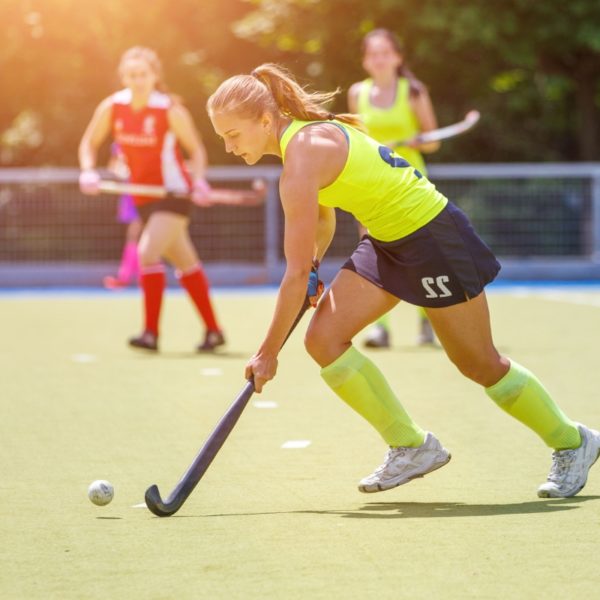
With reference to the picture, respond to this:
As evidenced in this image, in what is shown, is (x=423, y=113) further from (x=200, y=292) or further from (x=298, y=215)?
(x=298, y=215)

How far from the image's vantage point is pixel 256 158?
507 cm

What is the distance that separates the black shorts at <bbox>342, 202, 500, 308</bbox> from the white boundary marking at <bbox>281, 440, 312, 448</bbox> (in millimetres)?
1359

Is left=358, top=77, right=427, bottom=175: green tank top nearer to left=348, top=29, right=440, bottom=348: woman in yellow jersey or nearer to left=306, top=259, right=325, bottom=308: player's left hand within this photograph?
left=348, top=29, right=440, bottom=348: woman in yellow jersey

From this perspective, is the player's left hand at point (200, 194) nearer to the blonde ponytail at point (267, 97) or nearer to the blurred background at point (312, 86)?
the blonde ponytail at point (267, 97)

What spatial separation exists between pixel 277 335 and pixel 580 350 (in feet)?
18.9

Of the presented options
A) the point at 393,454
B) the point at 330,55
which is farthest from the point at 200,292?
the point at 330,55

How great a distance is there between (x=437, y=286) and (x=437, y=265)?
7cm

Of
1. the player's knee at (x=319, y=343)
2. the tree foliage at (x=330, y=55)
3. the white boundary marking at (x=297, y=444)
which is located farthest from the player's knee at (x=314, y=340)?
the tree foliage at (x=330, y=55)

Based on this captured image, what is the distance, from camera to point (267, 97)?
5.08 m

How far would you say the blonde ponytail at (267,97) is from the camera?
5012mm

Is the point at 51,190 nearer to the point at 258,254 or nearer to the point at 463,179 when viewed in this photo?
Answer: the point at 258,254

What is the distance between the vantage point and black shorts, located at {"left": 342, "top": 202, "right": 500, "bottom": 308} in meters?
5.24

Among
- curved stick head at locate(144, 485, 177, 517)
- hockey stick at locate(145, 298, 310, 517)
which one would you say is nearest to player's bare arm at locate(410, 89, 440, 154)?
hockey stick at locate(145, 298, 310, 517)

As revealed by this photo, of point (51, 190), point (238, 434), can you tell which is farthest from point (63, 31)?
point (238, 434)
